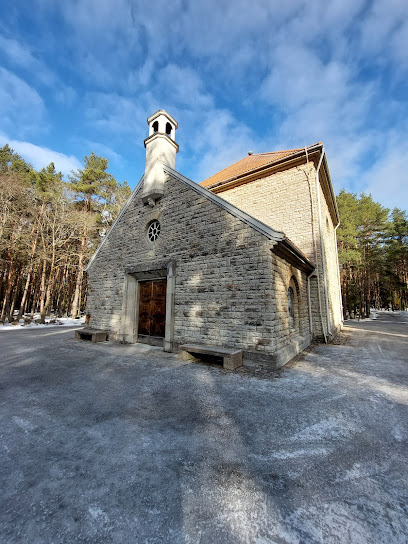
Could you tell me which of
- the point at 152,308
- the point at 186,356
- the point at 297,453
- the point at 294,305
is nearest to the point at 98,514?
the point at 297,453

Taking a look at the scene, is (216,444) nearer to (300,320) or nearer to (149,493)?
(149,493)

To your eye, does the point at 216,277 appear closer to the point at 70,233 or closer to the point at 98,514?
the point at 98,514

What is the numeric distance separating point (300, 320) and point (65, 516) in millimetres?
8619

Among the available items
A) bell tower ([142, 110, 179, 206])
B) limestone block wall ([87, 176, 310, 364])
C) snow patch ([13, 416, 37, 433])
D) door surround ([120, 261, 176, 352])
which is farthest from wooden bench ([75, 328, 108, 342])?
snow patch ([13, 416, 37, 433])

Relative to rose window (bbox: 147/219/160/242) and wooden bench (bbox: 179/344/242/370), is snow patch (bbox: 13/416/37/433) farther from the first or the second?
rose window (bbox: 147/219/160/242)

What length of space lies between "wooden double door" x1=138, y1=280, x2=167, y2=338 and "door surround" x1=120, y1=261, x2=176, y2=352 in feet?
0.67

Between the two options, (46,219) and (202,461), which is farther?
(46,219)

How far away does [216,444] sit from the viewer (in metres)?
2.56

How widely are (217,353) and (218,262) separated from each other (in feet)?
8.59

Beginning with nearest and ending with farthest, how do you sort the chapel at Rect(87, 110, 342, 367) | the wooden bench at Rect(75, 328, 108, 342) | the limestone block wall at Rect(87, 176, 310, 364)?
1. the limestone block wall at Rect(87, 176, 310, 364)
2. the chapel at Rect(87, 110, 342, 367)
3. the wooden bench at Rect(75, 328, 108, 342)

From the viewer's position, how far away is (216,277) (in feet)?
22.2

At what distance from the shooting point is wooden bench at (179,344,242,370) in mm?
5453

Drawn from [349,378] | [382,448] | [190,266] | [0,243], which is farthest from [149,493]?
[0,243]

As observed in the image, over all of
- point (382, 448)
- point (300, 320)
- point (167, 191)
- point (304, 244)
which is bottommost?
point (382, 448)
